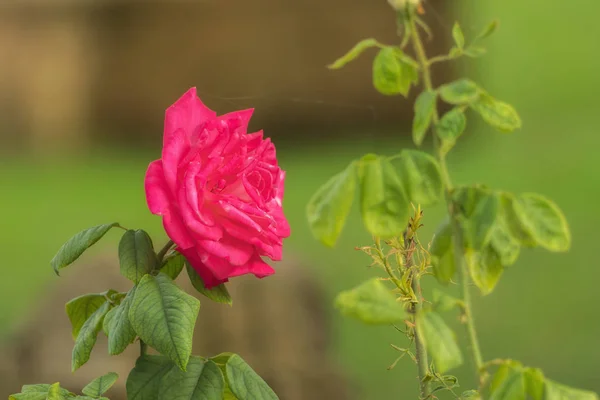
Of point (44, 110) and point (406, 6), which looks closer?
point (406, 6)

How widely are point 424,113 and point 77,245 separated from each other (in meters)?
0.22

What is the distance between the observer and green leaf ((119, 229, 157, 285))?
51cm

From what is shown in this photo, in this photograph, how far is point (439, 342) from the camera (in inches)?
15.6

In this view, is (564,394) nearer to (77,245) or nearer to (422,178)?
(422,178)

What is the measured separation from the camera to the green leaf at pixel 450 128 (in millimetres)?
425

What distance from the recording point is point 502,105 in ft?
1.45

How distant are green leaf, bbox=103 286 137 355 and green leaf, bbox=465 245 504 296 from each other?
0.59 ft

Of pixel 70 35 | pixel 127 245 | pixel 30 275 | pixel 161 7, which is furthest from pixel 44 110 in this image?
pixel 127 245

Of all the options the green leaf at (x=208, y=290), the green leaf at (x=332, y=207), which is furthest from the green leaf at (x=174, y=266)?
the green leaf at (x=332, y=207)

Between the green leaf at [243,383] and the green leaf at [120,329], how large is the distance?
2.4 inches

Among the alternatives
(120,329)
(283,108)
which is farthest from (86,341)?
(283,108)

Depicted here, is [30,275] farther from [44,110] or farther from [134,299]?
[134,299]

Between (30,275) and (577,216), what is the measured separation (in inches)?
82.5

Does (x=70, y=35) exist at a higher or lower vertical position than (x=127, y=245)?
lower
